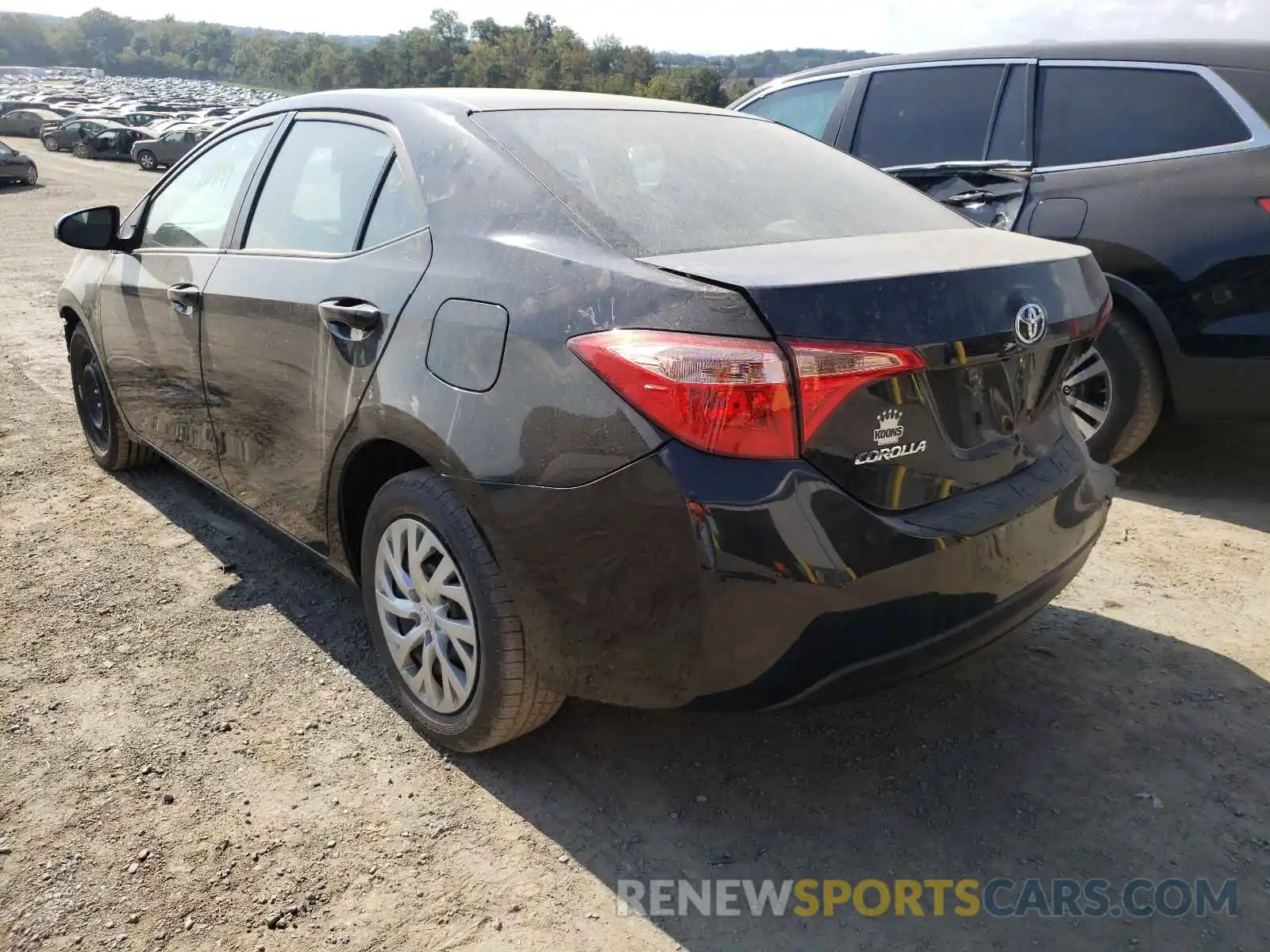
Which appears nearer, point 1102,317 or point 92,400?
point 1102,317

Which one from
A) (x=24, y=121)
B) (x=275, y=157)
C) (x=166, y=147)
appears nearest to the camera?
(x=275, y=157)

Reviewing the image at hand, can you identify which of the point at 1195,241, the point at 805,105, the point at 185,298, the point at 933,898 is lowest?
the point at 933,898

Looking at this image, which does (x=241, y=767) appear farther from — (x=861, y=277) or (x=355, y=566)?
(x=861, y=277)

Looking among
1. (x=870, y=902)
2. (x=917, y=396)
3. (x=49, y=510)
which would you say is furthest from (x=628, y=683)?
(x=49, y=510)

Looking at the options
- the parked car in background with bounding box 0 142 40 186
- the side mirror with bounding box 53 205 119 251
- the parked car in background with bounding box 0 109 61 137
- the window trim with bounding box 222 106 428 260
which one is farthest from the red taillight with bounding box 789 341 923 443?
the parked car in background with bounding box 0 109 61 137

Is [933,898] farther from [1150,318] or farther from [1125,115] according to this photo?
[1125,115]

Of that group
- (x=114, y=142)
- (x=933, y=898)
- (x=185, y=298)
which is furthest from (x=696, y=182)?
(x=114, y=142)

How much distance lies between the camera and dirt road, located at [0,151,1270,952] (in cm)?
215

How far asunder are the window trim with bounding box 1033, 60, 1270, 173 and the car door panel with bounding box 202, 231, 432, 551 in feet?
10.6

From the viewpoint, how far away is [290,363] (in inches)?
115

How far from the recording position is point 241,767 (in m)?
2.66

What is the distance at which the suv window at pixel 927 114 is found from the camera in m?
4.94

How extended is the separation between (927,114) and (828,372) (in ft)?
12.2

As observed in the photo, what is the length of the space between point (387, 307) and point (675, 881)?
4.92 ft
